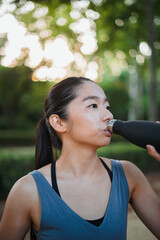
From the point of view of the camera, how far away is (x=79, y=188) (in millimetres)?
1720

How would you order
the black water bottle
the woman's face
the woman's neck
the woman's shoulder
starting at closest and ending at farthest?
the black water bottle → the woman's shoulder → the woman's face → the woman's neck

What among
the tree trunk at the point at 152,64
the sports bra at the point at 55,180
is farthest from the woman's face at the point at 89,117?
the tree trunk at the point at 152,64

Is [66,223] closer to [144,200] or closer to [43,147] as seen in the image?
[144,200]

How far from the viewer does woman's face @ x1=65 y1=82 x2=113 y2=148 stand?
1666 mm

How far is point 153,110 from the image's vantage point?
388 inches

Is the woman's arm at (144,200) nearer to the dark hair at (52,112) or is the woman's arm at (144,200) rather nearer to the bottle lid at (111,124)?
the bottle lid at (111,124)

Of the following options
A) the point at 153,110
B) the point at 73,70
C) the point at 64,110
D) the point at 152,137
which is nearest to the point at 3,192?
the point at 64,110

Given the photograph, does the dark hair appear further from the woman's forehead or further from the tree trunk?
the tree trunk

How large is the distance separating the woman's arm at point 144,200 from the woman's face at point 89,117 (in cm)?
35

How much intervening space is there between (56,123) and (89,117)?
290 mm

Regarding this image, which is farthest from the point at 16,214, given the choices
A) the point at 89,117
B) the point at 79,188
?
the point at 89,117

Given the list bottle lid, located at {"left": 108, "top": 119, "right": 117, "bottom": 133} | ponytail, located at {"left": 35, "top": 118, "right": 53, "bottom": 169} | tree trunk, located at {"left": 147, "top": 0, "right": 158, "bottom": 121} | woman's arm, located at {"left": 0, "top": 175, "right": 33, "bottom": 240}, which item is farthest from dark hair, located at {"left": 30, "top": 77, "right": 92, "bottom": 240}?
tree trunk, located at {"left": 147, "top": 0, "right": 158, "bottom": 121}

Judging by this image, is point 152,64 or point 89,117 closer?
point 89,117

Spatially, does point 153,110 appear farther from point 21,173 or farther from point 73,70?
point 73,70
